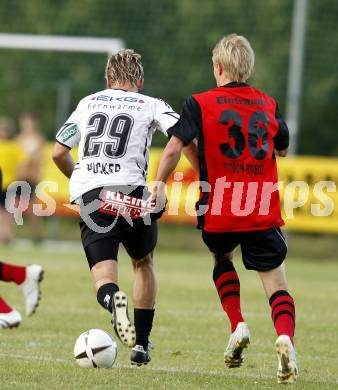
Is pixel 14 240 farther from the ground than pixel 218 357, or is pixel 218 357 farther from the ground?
pixel 14 240

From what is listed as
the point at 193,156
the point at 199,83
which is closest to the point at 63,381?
the point at 193,156

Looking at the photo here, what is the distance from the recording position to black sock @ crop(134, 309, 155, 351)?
7.17m

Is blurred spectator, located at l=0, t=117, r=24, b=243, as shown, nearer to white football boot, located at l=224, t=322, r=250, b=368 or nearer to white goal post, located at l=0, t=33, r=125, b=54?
white goal post, located at l=0, t=33, r=125, b=54

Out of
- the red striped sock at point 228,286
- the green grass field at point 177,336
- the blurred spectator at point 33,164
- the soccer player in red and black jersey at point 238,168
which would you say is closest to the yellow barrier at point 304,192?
the blurred spectator at point 33,164

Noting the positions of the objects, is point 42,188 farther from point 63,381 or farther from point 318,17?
point 63,381

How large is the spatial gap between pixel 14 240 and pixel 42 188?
1.39 metres

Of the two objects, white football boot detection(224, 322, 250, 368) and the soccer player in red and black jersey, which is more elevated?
the soccer player in red and black jersey

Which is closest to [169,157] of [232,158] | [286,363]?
[232,158]

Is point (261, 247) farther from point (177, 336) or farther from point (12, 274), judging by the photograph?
point (12, 274)

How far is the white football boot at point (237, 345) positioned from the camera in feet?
21.5

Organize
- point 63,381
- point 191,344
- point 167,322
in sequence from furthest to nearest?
point 167,322, point 191,344, point 63,381

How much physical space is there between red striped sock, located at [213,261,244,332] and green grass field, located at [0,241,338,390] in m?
0.43

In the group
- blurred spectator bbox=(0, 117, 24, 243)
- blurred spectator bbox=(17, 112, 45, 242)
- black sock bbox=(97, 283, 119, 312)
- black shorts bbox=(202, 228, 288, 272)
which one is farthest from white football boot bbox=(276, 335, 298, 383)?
blurred spectator bbox=(17, 112, 45, 242)

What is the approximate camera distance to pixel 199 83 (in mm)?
22562
